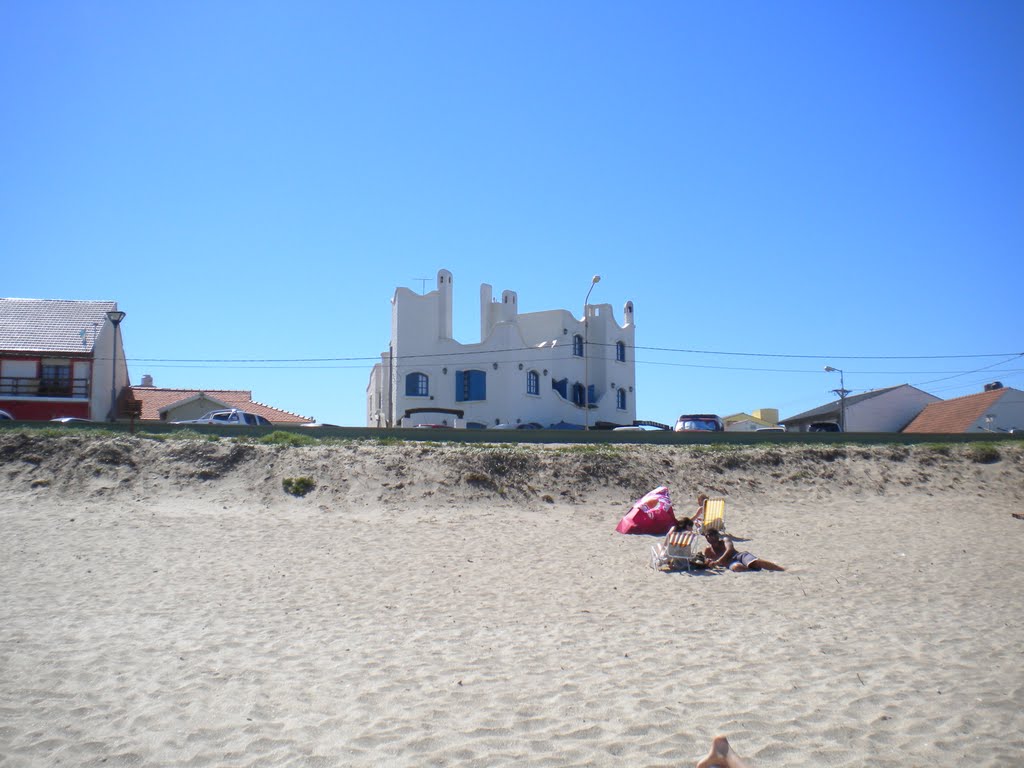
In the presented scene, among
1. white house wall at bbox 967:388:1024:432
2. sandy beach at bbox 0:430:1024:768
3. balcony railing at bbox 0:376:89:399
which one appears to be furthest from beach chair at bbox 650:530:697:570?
white house wall at bbox 967:388:1024:432

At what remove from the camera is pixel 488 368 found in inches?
1636

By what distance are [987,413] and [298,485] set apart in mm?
37923

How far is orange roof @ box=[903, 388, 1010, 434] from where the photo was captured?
42844 millimetres

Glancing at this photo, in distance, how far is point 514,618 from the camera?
9.49 metres

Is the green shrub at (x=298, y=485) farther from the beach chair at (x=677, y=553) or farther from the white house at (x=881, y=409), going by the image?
the white house at (x=881, y=409)

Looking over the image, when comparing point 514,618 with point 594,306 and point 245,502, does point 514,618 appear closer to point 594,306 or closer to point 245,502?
point 245,502

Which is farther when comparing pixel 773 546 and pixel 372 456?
pixel 372 456

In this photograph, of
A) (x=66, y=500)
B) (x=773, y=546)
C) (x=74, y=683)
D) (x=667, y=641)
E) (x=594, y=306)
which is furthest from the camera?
(x=594, y=306)

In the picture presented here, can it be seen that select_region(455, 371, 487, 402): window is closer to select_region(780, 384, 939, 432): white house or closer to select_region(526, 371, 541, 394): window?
select_region(526, 371, 541, 394): window

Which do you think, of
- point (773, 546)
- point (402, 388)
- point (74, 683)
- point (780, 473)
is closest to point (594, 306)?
point (402, 388)

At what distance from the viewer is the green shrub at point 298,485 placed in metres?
18.1

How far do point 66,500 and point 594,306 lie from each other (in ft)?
109

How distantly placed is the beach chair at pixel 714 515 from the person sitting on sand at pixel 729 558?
0.86 feet

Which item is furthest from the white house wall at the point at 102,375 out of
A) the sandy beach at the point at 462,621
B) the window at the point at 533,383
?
the sandy beach at the point at 462,621
